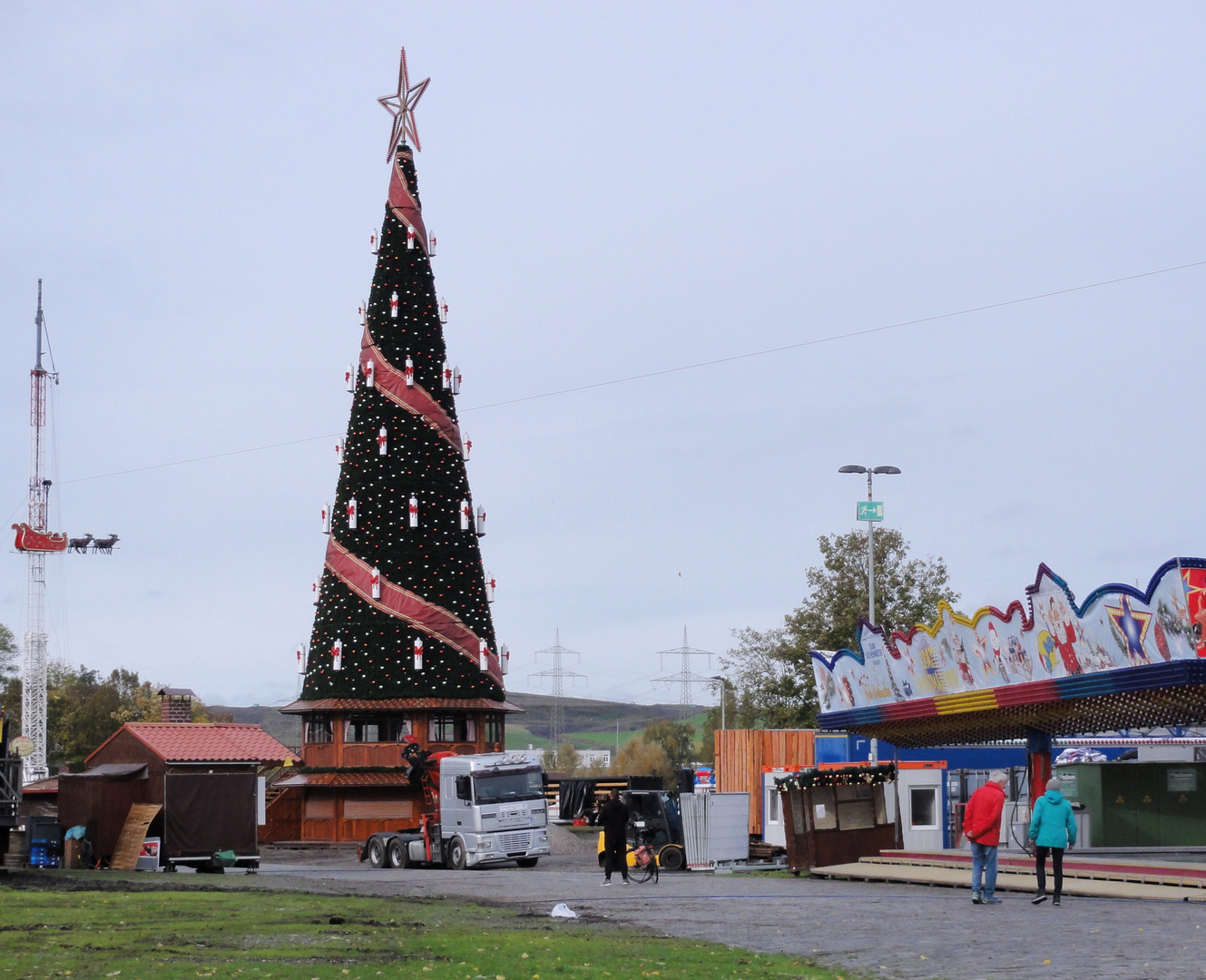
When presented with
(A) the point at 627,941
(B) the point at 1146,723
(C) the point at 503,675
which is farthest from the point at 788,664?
(A) the point at 627,941

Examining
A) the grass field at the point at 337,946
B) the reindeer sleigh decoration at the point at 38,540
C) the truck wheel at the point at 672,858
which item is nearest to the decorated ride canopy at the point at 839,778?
the truck wheel at the point at 672,858

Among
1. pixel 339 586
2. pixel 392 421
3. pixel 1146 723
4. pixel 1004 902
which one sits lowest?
pixel 1004 902

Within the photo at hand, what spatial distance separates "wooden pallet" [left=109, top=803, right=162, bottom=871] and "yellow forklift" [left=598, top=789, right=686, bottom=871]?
33.3 ft

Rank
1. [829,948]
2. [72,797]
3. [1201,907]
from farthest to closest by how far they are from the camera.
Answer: [72,797] → [1201,907] → [829,948]

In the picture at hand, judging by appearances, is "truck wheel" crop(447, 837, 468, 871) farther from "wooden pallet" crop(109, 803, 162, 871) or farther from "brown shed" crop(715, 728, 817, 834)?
"brown shed" crop(715, 728, 817, 834)

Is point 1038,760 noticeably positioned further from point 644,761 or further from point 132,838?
point 644,761

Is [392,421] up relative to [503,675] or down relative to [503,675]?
up

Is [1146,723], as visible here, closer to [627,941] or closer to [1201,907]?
[1201,907]

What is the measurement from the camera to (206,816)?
1314 inches

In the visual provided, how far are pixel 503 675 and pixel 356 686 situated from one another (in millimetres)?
5131

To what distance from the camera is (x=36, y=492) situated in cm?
8694

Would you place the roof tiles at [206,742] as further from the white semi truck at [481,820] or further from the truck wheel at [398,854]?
the white semi truck at [481,820]

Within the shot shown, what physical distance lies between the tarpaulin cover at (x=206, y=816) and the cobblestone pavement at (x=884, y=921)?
170 inches

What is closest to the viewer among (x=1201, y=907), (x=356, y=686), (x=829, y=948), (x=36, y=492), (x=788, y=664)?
(x=829, y=948)
